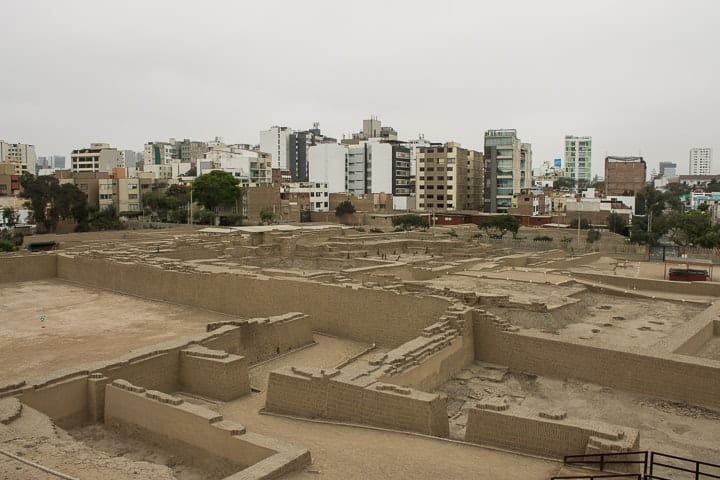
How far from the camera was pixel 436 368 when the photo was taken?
13.4 meters

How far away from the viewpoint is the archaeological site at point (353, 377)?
8.57m

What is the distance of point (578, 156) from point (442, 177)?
110 metres

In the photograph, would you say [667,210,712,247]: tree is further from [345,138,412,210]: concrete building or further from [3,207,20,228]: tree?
[3,207,20,228]: tree

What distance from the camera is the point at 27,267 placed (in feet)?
87.4

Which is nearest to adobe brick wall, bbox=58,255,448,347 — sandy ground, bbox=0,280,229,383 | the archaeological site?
the archaeological site

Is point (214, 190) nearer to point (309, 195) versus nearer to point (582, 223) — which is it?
point (309, 195)

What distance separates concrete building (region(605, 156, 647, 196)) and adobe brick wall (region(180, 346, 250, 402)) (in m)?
107

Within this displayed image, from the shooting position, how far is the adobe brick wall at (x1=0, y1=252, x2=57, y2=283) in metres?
25.9

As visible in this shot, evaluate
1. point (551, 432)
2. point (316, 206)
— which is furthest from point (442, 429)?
point (316, 206)

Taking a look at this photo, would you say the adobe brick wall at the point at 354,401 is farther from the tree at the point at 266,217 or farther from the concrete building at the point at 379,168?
the concrete building at the point at 379,168

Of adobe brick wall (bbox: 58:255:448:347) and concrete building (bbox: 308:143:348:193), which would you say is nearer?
adobe brick wall (bbox: 58:255:448:347)

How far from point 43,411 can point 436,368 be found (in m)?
7.16

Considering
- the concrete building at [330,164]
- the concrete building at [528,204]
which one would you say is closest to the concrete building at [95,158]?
the concrete building at [330,164]

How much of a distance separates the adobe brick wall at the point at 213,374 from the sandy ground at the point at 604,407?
3996mm
